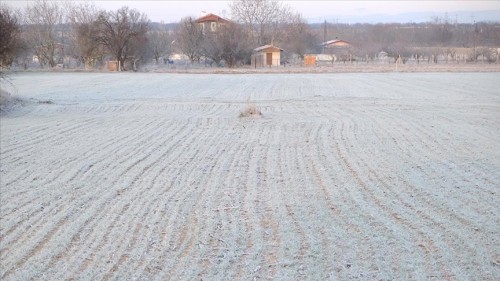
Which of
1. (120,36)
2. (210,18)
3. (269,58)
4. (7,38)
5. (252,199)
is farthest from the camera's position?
(210,18)

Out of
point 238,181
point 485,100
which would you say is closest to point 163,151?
point 238,181

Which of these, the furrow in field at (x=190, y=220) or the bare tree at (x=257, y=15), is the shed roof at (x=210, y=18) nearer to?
the bare tree at (x=257, y=15)

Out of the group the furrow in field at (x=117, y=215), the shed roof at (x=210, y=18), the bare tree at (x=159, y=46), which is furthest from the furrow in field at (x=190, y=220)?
the shed roof at (x=210, y=18)

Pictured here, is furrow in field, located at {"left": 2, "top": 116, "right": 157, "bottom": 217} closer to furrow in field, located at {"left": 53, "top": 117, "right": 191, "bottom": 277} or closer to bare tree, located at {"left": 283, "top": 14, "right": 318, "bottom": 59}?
furrow in field, located at {"left": 53, "top": 117, "right": 191, "bottom": 277}

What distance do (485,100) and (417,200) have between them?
16.7 m

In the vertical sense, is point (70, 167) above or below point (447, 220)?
above

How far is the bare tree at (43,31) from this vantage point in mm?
70125

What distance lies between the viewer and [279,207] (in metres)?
7.86

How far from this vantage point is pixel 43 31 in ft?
252

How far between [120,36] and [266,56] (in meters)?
18.2

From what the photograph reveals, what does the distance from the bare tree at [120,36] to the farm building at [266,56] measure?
14.0 m

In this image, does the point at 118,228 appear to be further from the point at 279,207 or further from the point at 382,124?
the point at 382,124

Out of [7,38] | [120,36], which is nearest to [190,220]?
[7,38]

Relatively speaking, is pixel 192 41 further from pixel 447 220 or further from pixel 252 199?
pixel 447 220
